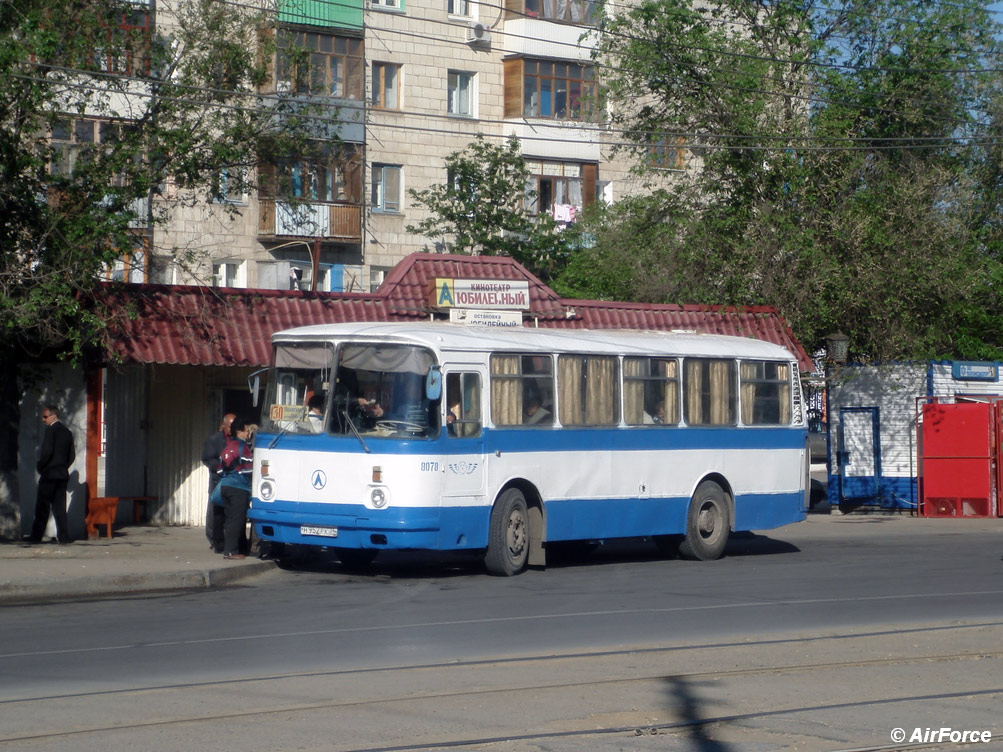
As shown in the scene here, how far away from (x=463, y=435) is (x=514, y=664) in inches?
228

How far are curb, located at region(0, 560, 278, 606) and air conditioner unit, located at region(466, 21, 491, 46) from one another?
31.4 m

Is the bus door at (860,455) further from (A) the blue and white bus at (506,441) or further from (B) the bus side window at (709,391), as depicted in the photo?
(B) the bus side window at (709,391)

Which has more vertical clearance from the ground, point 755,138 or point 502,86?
point 502,86

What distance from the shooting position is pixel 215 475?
17.9 metres

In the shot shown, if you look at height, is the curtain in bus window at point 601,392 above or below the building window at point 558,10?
below

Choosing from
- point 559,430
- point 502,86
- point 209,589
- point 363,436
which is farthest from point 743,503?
point 502,86

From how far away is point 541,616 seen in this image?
1230 cm

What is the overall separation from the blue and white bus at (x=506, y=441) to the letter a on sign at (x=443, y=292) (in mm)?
3373

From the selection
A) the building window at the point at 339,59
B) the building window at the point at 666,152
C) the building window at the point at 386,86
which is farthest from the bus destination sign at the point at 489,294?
the building window at the point at 386,86

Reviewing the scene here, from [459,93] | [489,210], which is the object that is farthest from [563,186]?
[489,210]

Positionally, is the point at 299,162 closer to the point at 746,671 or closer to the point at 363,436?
the point at 363,436

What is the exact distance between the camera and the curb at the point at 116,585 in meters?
13.7

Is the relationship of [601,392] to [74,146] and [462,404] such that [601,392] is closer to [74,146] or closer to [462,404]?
[462,404]

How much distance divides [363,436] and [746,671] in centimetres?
642
